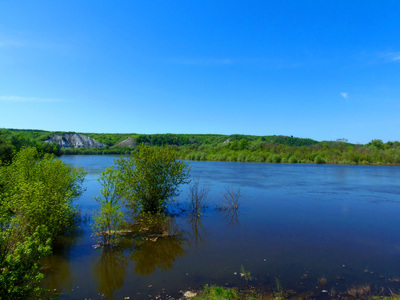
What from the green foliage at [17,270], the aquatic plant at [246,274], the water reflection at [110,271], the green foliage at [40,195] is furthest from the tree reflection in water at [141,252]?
the aquatic plant at [246,274]

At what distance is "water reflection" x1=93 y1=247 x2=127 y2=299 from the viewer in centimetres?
791

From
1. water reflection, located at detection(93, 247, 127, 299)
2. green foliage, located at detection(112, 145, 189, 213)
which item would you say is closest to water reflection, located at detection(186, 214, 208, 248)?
green foliage, located at detection(112, 145, 189, 213)

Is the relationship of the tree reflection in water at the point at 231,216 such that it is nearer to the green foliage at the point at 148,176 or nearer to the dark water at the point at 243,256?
the dark water at the point at 243,256

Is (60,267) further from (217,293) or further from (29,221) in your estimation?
(217,293)

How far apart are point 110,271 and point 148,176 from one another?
23.6 feet

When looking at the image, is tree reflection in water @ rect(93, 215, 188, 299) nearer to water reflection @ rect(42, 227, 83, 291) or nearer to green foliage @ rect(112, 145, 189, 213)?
water reflection @ rect(42, 227, 83, 291)

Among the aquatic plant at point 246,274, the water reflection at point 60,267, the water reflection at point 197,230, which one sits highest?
the aquatic plant at point 246,274

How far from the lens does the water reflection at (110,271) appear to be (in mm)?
7915

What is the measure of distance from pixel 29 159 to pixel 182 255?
13075 mm

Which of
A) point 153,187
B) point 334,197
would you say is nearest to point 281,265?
point 153,187

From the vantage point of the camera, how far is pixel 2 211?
7336mm

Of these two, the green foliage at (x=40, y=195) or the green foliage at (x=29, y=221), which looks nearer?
the green foliage at (x=29, y=221)

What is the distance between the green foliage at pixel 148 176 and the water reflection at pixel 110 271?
197 inches

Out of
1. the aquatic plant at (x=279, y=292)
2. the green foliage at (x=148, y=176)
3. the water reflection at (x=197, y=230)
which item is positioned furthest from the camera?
the green foliage at (x=148, y=176)
